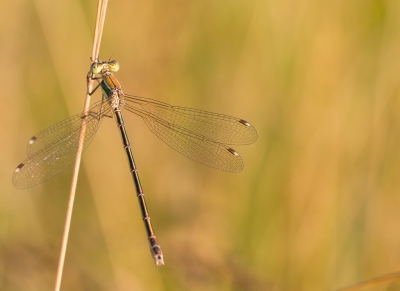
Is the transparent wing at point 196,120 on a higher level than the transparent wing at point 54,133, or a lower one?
higher

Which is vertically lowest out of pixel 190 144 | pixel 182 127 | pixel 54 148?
pixel 54 148

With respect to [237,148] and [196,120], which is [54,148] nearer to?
[196,120]

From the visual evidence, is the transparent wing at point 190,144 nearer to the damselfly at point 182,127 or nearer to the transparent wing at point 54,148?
the damselfly at point 182,127

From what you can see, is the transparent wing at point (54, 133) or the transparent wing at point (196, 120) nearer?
the transparent wing at point (54, 133)

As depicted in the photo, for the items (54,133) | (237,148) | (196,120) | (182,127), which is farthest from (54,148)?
(237,148)

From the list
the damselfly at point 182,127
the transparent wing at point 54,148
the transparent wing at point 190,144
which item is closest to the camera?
the transparent wing at point 54,148

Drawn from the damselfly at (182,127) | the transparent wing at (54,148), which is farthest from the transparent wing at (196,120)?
the transparent wing at (54,148)

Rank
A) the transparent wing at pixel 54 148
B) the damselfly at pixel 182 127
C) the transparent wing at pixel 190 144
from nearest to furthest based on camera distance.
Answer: the transparent wing at pixel 54 148
the damselfly at pixel 182 127
the transparent wing at pixel 190 144
